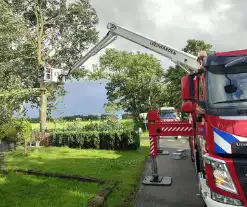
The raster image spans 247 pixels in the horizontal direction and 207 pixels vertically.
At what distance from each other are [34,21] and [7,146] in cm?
1528

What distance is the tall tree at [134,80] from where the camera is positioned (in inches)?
1459

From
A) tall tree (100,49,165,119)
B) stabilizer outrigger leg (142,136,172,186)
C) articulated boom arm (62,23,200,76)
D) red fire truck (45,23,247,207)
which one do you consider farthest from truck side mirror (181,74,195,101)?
tall tree (100,49,165,119)

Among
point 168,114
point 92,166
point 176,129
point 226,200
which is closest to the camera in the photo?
point 226,200

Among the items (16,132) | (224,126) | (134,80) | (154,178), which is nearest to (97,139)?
(16,132)

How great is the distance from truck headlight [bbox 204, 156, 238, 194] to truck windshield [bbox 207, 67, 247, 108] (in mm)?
962

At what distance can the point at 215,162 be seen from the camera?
15.2ft

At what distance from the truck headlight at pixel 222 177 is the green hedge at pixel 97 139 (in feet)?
44.1

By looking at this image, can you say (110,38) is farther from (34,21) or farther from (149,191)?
(34,21)

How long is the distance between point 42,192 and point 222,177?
18.1ft

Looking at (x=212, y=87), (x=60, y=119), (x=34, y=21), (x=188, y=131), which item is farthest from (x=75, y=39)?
(x=212, y=87)

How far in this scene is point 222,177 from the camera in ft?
14.9

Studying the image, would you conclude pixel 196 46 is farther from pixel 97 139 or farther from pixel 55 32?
pixel 97 139

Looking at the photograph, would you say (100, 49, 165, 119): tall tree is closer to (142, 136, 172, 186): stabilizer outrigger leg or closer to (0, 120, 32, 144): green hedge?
(0, 120, 32, 144): green hedge

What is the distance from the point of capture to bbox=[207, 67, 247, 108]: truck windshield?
492 cm
